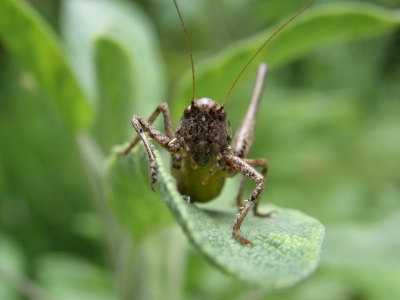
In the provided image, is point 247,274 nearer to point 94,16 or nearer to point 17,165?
point 94,16

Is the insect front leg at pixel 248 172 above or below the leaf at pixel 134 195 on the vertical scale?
above

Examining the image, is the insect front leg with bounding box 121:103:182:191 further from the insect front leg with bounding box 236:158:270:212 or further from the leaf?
the insect front leg with bounding box 236:158:270:212

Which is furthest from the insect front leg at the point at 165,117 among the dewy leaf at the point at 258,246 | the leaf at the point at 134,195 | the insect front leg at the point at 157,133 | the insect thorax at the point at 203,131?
the dewy leaf at the point at 258,246

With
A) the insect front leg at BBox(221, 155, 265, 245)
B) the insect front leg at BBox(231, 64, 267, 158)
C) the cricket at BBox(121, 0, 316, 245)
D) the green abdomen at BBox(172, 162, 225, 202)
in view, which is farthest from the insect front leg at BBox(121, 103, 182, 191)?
the insect front leg at BBox(231, 64, 267, 158)

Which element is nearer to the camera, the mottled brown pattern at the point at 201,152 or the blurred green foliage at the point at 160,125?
the mottled brown pattern at the point at 201,152

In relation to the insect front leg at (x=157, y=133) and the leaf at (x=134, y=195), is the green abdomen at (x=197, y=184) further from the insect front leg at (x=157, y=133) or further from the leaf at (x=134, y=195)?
the leaf at (x=134, y=195)

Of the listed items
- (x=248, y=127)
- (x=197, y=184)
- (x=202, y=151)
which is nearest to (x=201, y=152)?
(x=202, y=151)

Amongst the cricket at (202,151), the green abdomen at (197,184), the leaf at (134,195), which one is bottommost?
the leaf at (134,195)

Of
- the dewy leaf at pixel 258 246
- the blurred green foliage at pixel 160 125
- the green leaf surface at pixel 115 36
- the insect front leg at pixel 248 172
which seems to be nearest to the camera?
the dewy leaf at pixel 258 246
